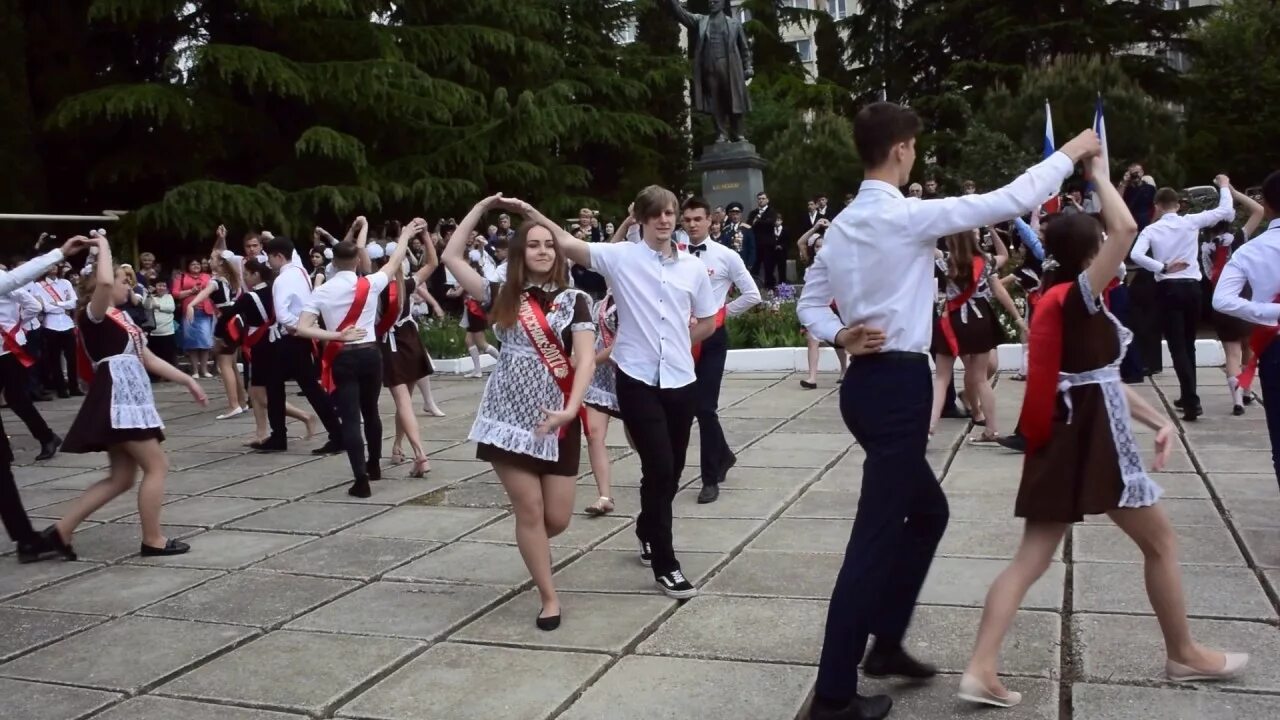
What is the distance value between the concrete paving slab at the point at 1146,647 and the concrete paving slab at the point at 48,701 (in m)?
3.48

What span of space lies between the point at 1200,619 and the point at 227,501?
5.96 m

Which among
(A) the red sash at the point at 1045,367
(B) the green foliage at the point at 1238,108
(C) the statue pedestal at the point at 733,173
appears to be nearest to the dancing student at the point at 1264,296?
(A) the red sash at the point at 1045,367

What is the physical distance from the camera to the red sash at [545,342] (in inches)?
191

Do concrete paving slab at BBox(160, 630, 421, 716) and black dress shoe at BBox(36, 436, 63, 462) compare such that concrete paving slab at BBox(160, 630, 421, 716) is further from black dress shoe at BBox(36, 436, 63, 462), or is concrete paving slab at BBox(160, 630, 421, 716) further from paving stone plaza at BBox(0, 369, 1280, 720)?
black dress shoe at BBox(36, 436, 63, 462)

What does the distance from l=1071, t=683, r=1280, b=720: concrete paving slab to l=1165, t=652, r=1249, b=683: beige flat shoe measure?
2.3 inches

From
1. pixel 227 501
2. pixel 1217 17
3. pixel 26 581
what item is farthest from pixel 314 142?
pixel 1217 17

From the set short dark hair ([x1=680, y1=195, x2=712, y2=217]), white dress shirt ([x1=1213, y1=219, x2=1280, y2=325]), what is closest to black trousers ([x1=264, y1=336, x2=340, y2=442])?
short dark hair ([x1=680, y1=195, x2=712, y2=217])

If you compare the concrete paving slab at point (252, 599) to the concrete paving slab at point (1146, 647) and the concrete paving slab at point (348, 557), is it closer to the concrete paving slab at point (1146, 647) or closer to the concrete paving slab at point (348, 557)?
the concrete paving slab at point (348, 557)

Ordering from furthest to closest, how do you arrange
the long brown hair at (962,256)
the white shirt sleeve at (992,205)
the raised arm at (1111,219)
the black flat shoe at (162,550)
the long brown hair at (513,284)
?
the black flat shoe at (162,550), the long brown hair at (962,256), the long brown hair at (513,284), the raised arm at (1111,219), the white shirt sleeve at (992,205)

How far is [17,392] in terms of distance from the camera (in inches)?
399

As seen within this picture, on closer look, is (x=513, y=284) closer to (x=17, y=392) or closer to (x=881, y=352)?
(x=881, y=352)

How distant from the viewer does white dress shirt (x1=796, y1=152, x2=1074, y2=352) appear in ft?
11.2

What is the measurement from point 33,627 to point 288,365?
195 inches

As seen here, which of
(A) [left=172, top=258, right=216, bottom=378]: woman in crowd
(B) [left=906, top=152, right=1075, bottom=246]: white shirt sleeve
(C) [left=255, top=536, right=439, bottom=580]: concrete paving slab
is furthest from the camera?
(A) [left=172, top=258, right=216, bottom=378]: woman in crowd
